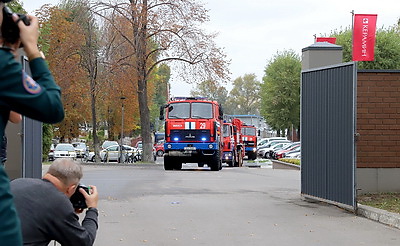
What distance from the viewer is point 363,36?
1608 centimetres

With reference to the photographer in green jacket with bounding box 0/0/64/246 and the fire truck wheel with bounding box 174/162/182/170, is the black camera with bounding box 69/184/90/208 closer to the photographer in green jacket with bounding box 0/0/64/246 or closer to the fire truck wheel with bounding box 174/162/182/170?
the photographer in green jacket with bounding box 0/0/64/246

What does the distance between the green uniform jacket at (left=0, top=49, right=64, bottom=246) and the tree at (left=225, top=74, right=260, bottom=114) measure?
167 m

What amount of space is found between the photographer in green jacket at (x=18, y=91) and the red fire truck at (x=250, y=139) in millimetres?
52224

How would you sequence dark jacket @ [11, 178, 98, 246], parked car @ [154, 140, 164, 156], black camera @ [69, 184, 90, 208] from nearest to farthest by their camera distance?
dark jacket @ [11, 178, 98, 246] < black camera @ [69, 184, 90, 208] < parked car @ [154, 140, 164, 156]

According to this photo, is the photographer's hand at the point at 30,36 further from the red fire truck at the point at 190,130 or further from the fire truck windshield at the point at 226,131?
the fire truck windshield at the point at 226,131

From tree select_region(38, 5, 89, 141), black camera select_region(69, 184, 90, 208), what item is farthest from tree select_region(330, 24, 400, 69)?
black camera select_region(69, 184, 90, 208)

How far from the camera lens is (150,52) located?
43000 mm

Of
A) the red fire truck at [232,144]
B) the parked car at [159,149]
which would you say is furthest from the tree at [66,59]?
the red fire truck at [232,144]

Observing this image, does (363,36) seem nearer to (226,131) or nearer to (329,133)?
(329,133)

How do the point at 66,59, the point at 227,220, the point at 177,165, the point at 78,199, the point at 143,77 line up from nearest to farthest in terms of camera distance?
the point at 78,199 < the point at 227,220 < the point at 177,165 < the point at 143,77 < the point at 66,59

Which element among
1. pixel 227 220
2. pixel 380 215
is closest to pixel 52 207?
pixel 227 220

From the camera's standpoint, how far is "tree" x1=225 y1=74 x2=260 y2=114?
171375 millimetres

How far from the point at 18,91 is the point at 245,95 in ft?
561

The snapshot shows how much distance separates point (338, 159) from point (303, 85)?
2.51 meters
